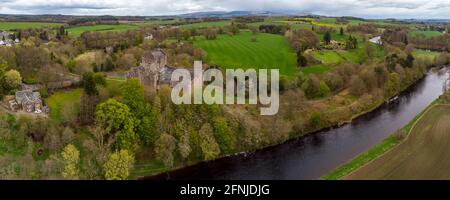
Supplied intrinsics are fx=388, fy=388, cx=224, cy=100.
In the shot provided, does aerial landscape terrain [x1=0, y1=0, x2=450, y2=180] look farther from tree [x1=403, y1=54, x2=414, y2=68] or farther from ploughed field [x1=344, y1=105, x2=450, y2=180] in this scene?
tree [x1=403, y1=54, x2=414, y2=68]

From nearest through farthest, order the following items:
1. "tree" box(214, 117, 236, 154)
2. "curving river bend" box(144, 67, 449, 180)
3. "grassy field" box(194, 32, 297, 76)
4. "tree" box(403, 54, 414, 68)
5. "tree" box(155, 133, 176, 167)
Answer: "curving river bend" box(144, 67, 449, 180), "tree" box(155, 133, 176, 167), "tree" box(214, 117, 236, 154), "grassy field" box(194, 32, 297, 76), "tree" box(403, 54, 414, 68)

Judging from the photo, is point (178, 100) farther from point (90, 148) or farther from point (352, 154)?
point (352, 154)

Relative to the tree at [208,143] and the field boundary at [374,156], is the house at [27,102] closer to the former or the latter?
the tree at [208,143]

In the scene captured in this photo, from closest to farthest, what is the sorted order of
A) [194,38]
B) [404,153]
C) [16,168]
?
1. [16,168]
2. [404,153]
3. [194,38]

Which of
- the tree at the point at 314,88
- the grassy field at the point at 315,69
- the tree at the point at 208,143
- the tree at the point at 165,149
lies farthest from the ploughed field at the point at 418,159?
the grassy field at the point at 315,69

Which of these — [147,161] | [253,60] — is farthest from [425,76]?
[147,161]

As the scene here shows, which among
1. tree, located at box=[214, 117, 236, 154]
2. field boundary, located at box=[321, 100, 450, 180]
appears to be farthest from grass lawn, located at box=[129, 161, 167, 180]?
field boundary, located at box=[321, 100, 450, 180]

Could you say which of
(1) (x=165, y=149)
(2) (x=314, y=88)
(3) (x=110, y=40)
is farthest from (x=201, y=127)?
(3) (x=110, y=40)
